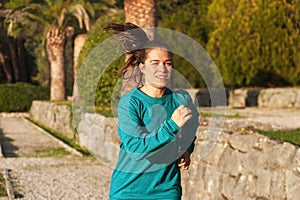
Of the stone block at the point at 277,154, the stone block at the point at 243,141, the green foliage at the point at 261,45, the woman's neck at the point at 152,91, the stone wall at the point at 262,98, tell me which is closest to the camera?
the woman's neck at the point at 152,91

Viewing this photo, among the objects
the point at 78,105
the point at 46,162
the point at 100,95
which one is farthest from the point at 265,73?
the point at 46,162

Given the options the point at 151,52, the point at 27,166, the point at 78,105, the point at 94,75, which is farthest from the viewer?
the point at 94,75

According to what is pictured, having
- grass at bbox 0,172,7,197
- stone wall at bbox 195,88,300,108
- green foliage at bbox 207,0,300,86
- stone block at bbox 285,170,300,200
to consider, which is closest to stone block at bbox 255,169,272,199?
stone block at bbox 285,170,300,200

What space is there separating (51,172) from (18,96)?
19116 mm

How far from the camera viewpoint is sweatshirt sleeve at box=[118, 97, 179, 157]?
3084 millimetres

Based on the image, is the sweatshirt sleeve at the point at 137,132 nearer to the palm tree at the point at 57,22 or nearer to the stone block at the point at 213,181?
the stone block at the point at 213,181

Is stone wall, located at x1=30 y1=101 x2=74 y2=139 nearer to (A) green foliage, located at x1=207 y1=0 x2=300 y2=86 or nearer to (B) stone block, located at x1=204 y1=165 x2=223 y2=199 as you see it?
(A) green foliage, located at x1=207 y1=0 x2=300 y2=86

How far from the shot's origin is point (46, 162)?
11.6m

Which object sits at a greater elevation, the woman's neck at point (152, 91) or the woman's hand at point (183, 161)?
the woman's neck at point (152, 91)

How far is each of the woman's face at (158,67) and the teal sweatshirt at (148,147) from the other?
9 centimetres

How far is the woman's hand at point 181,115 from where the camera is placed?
10.1 feet

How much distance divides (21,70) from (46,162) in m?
26.0

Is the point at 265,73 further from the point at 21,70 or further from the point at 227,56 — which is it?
the point at 21,70

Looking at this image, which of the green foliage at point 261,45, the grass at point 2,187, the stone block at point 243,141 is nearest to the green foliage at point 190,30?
the green foliage at point 261,45
